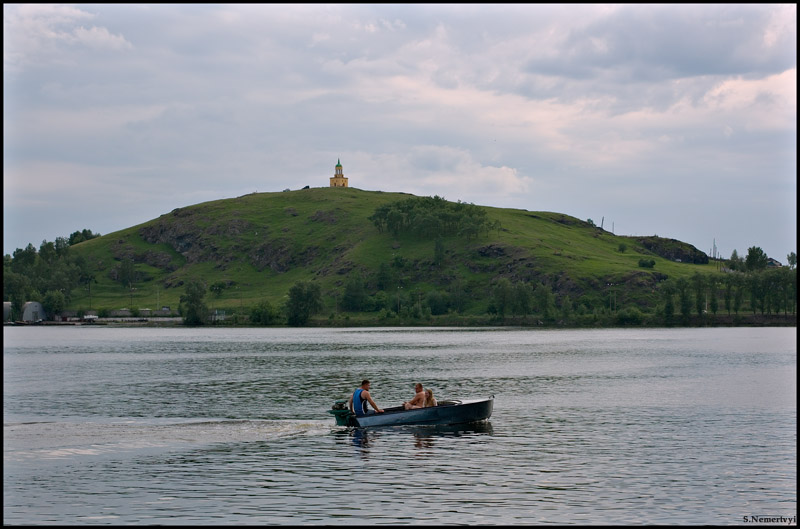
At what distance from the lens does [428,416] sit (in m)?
54.1

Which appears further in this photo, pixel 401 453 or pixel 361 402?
pixel 361 402

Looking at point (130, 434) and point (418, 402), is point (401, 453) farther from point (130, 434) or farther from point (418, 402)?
point (130, 434)

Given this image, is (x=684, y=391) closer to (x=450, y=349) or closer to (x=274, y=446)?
(x=274, y=446)

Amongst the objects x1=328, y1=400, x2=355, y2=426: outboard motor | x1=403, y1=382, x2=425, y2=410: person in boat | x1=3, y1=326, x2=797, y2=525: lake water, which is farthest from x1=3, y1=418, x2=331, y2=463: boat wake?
x1=403, y1=382, x2=425, y2=410: person in boat

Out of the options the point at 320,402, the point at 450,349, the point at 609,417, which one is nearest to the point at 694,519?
the point at 609,417

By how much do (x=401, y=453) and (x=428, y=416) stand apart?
8483 millimetres

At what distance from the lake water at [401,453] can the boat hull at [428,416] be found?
75 cm

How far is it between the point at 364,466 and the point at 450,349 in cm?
11661

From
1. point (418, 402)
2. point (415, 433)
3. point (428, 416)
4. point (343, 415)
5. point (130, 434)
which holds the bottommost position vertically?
point (130, 434)

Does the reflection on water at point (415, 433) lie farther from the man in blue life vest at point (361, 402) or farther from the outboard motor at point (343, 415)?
the man in blue life vest at point (361, 402)

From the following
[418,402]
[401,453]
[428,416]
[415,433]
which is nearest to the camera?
[401,453]

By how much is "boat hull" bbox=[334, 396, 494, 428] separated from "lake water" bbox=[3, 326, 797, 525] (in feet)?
2.45

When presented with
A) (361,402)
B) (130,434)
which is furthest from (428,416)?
(130,434)

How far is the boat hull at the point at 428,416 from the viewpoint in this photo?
176 ft
